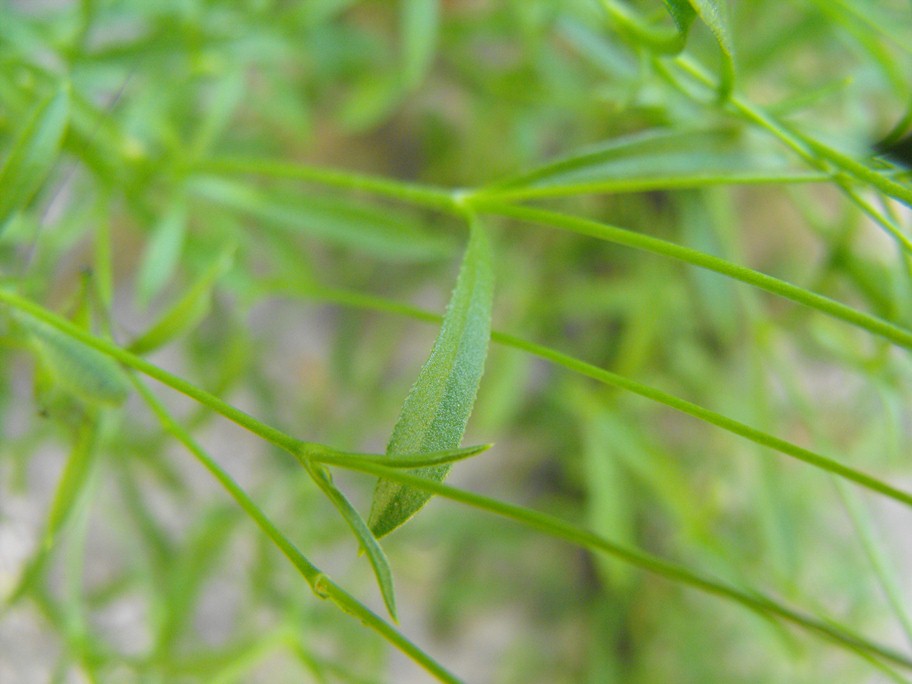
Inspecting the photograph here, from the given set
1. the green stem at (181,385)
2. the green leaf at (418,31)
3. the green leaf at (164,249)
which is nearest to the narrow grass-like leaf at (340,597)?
the green stem at (181,385)

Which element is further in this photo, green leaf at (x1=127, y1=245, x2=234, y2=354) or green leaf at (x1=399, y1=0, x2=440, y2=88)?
green leaf at (x1=399, y1=0, x2=440, y2=88)

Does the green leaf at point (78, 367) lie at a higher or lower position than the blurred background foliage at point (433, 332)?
lower

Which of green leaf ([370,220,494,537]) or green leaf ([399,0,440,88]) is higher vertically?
green leaf ([399,0,440,88])

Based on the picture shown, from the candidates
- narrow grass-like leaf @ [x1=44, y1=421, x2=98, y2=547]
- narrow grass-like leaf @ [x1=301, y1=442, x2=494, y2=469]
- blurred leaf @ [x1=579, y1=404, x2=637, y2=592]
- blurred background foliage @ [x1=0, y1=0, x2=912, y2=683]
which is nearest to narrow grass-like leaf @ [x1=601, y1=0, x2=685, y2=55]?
blurred background foliage @ [x1=0, y1=0, x2=912, y2=683]

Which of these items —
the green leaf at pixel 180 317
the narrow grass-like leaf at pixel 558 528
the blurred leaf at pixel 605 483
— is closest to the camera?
the narrow grass-like leaf at pixel 558 528

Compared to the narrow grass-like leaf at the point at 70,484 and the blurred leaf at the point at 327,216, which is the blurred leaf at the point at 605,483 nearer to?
the blurred leaf at the point at 327,216

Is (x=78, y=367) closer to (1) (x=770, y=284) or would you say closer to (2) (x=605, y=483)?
(1) (x=770, y=284)

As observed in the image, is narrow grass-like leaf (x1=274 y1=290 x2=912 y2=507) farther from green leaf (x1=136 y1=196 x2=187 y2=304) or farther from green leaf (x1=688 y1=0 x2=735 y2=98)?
green leaf (x1=136 y1=196 x2=187 y2=304)
